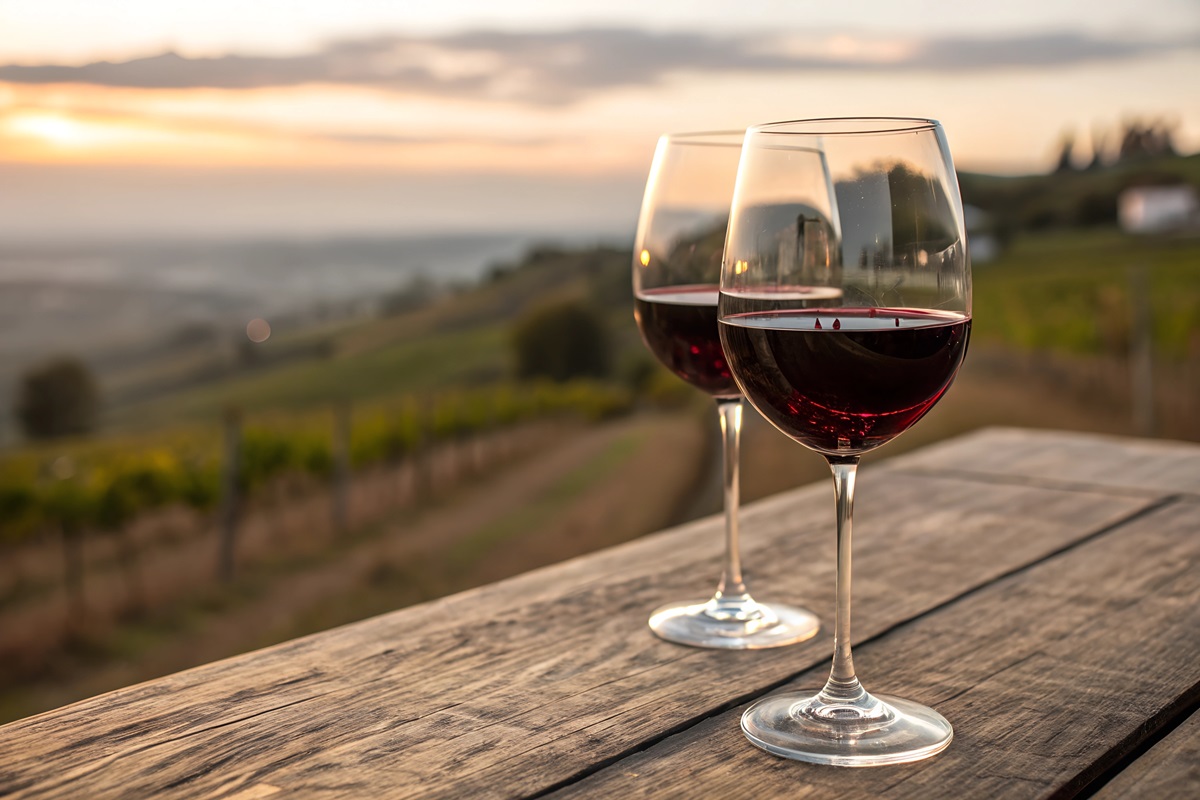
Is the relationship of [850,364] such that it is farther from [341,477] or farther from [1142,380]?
[1142,380]

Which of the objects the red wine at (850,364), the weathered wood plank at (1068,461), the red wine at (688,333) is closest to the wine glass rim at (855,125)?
the red wine at (850,364)

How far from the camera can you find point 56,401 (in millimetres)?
11953

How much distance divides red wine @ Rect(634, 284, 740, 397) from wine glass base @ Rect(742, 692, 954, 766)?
13.7 inches

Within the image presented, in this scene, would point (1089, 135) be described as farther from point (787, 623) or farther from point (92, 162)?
point (787, 623)

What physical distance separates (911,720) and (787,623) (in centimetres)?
23

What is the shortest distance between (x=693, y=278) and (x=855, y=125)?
37 centimetres

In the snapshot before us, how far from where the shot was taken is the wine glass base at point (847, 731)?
0.69 m

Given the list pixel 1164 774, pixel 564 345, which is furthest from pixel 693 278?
pixel 564 345

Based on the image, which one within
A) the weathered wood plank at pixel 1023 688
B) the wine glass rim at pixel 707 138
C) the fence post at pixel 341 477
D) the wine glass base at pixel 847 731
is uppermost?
the wine glass rim at pixel 707 138

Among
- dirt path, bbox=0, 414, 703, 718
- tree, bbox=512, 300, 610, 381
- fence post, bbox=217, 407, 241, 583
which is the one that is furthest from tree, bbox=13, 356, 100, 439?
tree, bbox=512, 300, 610, 381

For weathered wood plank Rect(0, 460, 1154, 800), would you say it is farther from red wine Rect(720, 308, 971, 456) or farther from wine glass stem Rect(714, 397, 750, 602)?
red wine Rect(720, 308, 971, 456)

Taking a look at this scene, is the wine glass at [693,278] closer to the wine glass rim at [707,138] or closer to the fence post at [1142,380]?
the wine glass rim at [707,138]

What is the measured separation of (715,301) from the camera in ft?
3.33

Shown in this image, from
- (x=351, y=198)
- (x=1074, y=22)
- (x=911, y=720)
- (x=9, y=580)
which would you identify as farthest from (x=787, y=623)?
(x=1074, y=22)
